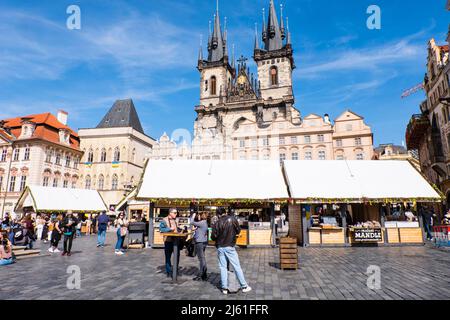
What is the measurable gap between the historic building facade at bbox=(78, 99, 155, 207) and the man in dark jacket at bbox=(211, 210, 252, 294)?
3918cm

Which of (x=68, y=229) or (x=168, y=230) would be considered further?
(x=68, y=229)

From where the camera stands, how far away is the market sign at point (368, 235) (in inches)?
530

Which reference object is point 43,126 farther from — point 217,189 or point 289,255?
point 289,255

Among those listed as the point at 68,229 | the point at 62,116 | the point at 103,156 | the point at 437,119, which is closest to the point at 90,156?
the point at 103,156

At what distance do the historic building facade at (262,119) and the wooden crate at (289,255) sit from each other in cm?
3456

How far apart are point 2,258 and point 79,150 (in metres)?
39.7

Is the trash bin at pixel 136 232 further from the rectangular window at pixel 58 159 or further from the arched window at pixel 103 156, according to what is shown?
the arched window at pixel 103 156

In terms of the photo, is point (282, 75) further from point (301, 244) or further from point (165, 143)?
point (301, 244)

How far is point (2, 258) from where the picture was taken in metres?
9.36

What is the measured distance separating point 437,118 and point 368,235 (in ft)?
75.0

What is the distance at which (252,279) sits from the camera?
706cm

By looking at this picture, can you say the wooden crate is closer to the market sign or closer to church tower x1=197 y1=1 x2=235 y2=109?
the market sign

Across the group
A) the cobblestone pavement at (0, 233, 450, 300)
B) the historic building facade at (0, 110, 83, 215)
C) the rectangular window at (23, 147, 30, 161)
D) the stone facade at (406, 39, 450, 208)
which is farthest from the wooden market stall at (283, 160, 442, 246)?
the rectangular window at (23, 147, 30, 161)
